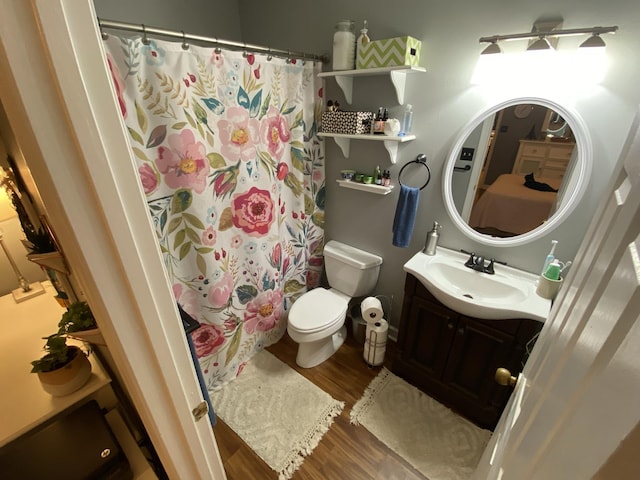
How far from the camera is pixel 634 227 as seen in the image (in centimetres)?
39

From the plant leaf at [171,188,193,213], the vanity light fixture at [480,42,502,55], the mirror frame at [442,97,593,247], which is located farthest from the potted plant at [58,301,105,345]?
the vanity light fixture at [480,42,502,55]

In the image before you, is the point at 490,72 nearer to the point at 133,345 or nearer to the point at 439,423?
the point at 133,345

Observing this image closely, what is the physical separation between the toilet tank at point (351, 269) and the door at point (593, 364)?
135cm

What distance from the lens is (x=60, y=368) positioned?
0.91m

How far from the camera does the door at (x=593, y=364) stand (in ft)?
0.91

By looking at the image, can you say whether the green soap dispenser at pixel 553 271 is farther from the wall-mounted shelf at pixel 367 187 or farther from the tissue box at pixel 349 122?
the tissue box at pixel 349 122

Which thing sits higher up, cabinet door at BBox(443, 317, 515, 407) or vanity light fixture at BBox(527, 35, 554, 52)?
vanity light fixture at BBox(527, 35, 554, 52)

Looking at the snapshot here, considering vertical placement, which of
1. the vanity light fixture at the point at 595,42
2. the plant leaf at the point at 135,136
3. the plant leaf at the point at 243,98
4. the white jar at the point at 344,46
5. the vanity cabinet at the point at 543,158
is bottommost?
the vanity cabinet at the point at 543,158

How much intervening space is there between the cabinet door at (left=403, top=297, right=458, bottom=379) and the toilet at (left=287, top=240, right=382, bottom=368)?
464 millimetres

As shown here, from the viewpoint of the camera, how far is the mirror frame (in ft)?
4.09

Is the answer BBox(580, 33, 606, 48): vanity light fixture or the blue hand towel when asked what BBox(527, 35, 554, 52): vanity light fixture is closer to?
BBox(580, 33, 606, 48): vanity light fixture

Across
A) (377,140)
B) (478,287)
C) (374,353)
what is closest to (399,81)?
(377,140)

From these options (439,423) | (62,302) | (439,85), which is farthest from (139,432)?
(439,85)

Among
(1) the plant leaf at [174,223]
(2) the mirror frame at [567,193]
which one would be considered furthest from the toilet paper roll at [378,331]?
(1) the plant leaf at [174,223]
